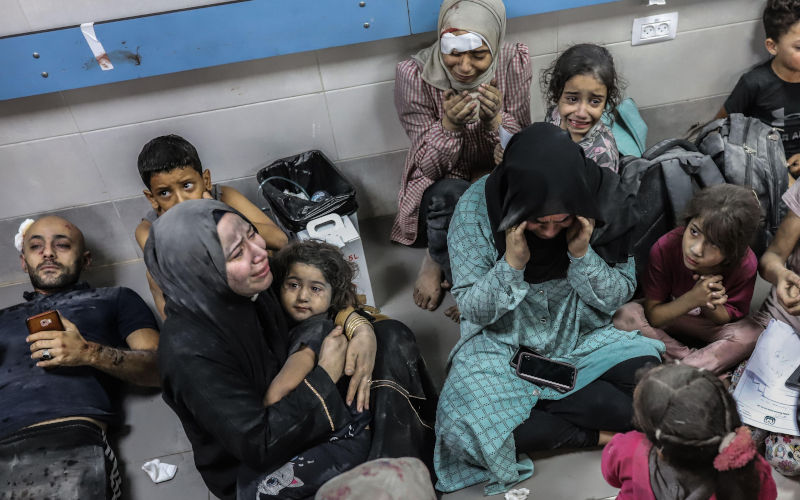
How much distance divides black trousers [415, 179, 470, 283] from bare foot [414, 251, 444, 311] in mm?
72

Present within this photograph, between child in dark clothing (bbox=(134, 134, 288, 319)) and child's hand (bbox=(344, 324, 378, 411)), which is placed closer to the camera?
child's hand (bbox=(344, 324, 378, 411))

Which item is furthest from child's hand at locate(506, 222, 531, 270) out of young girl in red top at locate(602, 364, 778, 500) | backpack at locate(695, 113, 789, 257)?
backpack at locate(695, 113, 789, 257)

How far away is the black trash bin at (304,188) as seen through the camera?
2.61m

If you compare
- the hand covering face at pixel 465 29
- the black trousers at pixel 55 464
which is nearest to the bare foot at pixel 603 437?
the hand covering face at pixel 465 29

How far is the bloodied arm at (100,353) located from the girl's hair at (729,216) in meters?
2.24

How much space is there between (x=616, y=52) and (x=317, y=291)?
2060 mm

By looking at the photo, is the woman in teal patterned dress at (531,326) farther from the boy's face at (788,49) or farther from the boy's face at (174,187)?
the boy's face at (788,49)

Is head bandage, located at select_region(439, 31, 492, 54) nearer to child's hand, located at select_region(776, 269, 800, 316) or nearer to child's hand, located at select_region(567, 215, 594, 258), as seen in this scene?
child's hand, located at select_region(567, 215, 594, 258)

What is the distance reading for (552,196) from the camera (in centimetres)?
174

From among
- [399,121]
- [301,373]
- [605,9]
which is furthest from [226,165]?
[605,9]

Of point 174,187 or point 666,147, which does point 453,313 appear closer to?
point 666,147

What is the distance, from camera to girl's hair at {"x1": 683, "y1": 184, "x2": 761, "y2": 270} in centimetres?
194

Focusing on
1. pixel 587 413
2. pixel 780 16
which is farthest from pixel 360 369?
pixel 780 16

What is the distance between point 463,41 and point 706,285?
132cm
